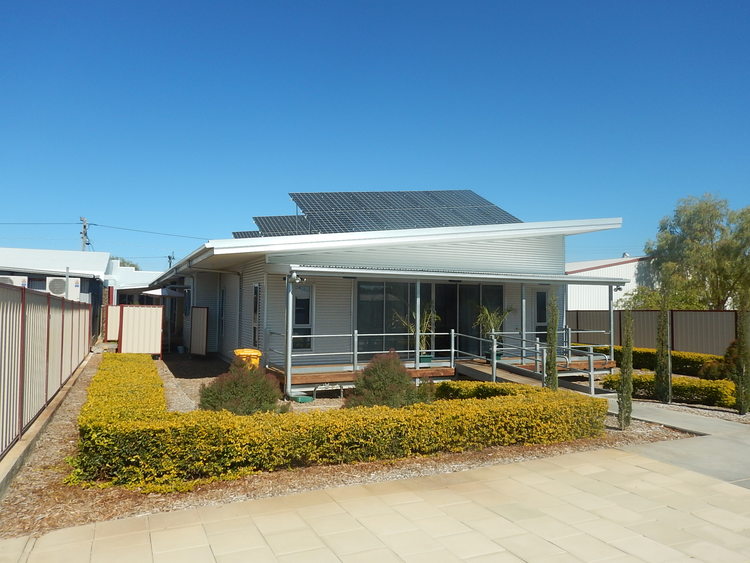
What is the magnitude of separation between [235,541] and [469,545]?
1.89m

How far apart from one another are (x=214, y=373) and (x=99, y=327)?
17.7 metres

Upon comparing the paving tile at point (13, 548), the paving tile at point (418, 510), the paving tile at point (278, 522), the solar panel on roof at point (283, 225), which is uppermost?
the solar panel on roof at point (283, 225)

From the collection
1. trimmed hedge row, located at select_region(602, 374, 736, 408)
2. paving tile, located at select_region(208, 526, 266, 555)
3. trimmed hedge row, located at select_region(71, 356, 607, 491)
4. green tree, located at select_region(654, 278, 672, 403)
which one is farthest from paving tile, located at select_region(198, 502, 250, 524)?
green tree, located at select_region(654, 278, 672, 403)

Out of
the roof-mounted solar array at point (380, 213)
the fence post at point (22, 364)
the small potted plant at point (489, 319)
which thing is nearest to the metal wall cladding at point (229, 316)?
the roof-mounted solar array at point (380, 213)

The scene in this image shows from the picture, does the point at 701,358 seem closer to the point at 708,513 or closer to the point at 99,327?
the point at 708,513

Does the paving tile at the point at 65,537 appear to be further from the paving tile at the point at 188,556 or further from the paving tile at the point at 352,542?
the paving tile at the point at 352,542

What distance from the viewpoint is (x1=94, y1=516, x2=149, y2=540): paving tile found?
468 cm

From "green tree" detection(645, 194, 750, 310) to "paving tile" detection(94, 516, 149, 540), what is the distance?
30.8 m

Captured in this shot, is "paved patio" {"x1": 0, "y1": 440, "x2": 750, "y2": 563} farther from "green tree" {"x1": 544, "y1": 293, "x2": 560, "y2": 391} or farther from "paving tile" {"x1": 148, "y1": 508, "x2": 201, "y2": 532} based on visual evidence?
"green tree" {"x1": 544, "y1": 293, "x2": 560, "y2": 391}

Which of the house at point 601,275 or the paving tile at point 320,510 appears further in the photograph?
the house at point 601,275

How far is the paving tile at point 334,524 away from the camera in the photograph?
15.9 ft

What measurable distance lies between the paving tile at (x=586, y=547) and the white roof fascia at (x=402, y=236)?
9200 millimetres

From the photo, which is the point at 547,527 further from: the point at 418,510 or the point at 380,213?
the point at 380,213

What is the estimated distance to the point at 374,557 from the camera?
14.2ft
